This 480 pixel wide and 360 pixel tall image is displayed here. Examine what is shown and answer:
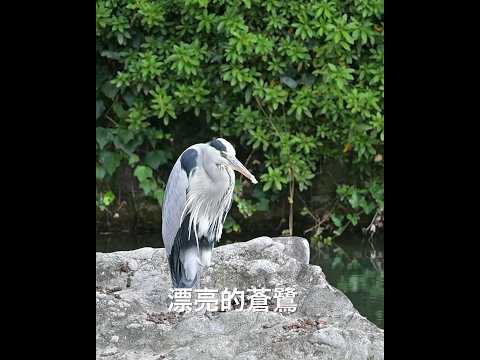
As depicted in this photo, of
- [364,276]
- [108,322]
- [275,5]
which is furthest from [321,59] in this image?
[108,322]

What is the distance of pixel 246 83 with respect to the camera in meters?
5.40

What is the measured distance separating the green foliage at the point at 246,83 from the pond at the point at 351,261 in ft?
0.89

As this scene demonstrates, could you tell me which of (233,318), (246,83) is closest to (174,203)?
(233,318)

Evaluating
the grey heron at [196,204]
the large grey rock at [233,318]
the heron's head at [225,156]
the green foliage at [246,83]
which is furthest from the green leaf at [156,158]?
the heron's head at [225,156]

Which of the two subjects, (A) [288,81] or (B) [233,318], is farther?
(A) [288,81]

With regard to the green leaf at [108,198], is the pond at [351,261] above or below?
below

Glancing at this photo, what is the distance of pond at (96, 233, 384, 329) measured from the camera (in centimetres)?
451

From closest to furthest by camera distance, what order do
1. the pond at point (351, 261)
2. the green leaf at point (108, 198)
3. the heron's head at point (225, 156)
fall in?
the heron's head at point (225, 156), the pond at point (351, 261), the green leaf at point (108, 198)

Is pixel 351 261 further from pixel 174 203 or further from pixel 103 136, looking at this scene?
pixel 174 203

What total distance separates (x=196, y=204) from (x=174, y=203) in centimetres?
10

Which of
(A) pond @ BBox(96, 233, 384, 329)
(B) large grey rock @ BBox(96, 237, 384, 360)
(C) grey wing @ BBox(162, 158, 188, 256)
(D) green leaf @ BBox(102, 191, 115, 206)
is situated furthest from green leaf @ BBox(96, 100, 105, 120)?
(C) grey wing @ BBox(162, 158, 188, 256)

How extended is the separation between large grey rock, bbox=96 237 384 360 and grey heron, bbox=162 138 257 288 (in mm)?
214

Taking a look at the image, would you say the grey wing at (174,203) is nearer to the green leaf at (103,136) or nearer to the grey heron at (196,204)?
the grey heron at (196,204)

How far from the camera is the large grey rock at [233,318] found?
3.45 m
